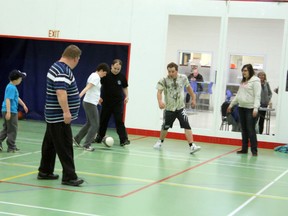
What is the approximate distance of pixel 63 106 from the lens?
8.02 metres

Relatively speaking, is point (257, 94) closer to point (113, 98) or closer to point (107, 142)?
point (113, 98)

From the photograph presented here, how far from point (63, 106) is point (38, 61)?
35.9 ft

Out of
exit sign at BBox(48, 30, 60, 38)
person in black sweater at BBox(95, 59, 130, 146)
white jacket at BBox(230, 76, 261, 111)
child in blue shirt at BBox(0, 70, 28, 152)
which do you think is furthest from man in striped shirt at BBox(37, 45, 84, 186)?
exit sign at BBox(48, 30, 60, 38)

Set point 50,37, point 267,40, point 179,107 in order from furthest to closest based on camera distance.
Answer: point 267,40
point 50,37
point 179,107

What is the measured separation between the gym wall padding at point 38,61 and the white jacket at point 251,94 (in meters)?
5.53

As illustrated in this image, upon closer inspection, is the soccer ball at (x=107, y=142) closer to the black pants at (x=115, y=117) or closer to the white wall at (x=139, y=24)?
the black pants at (x=115, y=117)

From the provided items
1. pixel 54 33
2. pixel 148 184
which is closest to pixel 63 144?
pixel 148 184

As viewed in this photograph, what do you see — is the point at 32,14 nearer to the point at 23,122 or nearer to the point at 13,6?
the point at 13,6

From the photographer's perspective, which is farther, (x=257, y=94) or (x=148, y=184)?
(x=257, y=94)

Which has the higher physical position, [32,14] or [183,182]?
[32,14]

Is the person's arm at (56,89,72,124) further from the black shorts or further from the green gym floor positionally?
the black shorts

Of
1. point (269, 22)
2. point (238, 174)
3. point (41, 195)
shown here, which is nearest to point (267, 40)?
point (269, 22)

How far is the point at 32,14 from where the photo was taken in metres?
17.0

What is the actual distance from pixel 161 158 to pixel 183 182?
106 inches
